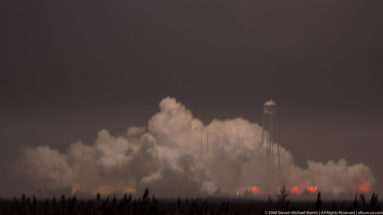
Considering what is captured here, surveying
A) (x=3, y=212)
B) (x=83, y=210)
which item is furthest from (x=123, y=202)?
(x=3, y=212)

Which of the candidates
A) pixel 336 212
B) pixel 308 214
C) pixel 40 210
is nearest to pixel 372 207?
pixel 336 212

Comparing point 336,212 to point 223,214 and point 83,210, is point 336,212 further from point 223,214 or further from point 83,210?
point 83,210

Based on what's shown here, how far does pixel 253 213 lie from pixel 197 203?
→ 195 inches

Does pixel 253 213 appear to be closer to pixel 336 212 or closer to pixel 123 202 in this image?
pixel 336 212

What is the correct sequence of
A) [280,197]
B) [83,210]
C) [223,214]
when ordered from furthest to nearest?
[83,210], [223,214], [280,197]

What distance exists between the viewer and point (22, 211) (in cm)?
3177

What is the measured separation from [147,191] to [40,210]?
25.0ft

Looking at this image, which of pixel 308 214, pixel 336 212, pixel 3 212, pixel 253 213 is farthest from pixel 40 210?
pixel 336 212

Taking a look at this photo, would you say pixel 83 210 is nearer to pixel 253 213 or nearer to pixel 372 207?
pixel 253 213

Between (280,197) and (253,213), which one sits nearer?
(280,197)

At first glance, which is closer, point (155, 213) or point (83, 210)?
point (155, 213)

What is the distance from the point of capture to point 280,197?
91.4 feet

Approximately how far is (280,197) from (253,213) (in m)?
6.60

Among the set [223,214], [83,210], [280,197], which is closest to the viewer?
[280,197]
